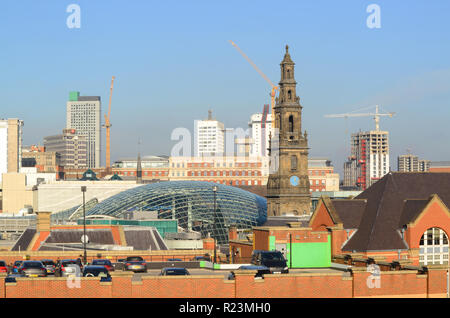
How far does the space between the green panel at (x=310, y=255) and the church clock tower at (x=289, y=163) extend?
8450 cm

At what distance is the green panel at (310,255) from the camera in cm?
5909

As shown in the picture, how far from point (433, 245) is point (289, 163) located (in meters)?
80.9

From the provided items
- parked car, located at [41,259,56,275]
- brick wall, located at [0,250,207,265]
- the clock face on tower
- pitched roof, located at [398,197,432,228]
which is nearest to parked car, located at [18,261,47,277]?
parked car, located at [41,259,56,275]

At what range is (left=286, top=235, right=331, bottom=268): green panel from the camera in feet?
194

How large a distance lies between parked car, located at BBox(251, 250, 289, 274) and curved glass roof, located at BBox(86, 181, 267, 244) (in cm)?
7283

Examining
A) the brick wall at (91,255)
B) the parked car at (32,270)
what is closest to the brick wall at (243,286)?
the parked car at (32,270)

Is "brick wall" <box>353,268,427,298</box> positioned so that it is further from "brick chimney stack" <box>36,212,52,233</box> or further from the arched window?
"brick chimney stack" <box>36,212,52,233</box>

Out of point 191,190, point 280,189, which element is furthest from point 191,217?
point 280,189

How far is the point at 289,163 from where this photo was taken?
486 ft

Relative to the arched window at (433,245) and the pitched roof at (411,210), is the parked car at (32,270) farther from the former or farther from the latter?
the pitched roof at (411,210)

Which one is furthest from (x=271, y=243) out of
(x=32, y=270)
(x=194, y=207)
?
(x=194, y=207)
